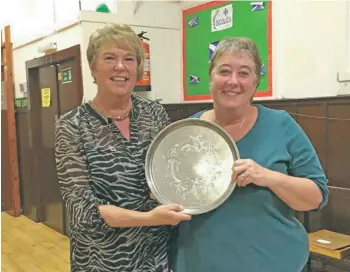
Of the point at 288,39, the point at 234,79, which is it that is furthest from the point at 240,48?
the point at 288,39

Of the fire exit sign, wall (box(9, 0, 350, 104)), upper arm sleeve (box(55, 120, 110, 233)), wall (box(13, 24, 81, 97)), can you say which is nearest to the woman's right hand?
upper arm sleeve (box(55, 120, 110, 233))

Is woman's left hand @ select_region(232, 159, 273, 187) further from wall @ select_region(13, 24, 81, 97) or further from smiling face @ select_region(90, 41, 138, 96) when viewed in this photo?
wall @ select_region(13, 24, 81, 97)

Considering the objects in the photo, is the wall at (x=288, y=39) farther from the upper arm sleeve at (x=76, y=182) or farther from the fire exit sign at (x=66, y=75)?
the upper arm sleeve at (x=76, y=182)

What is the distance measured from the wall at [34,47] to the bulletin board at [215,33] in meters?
1.24

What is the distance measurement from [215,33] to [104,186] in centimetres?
326

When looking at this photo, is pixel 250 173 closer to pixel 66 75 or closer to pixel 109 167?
pixel 109 167

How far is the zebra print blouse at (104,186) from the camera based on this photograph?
1.19m

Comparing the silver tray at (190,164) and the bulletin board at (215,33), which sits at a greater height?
the bulletin board at (215,33)

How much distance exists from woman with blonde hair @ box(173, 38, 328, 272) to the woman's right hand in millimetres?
127

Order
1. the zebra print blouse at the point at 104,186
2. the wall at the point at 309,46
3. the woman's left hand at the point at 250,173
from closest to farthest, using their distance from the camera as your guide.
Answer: the woman's left hand at the point at 250,173 < the zebra print blouse at the point at 104,186 < the wall at the point at 309,46

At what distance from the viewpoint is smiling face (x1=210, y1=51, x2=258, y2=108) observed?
3.89 feet

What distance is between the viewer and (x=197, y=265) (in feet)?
4.07

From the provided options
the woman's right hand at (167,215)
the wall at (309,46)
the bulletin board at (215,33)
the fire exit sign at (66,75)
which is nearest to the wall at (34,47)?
the fire exit sign at (66,75)

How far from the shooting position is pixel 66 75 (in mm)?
4320
